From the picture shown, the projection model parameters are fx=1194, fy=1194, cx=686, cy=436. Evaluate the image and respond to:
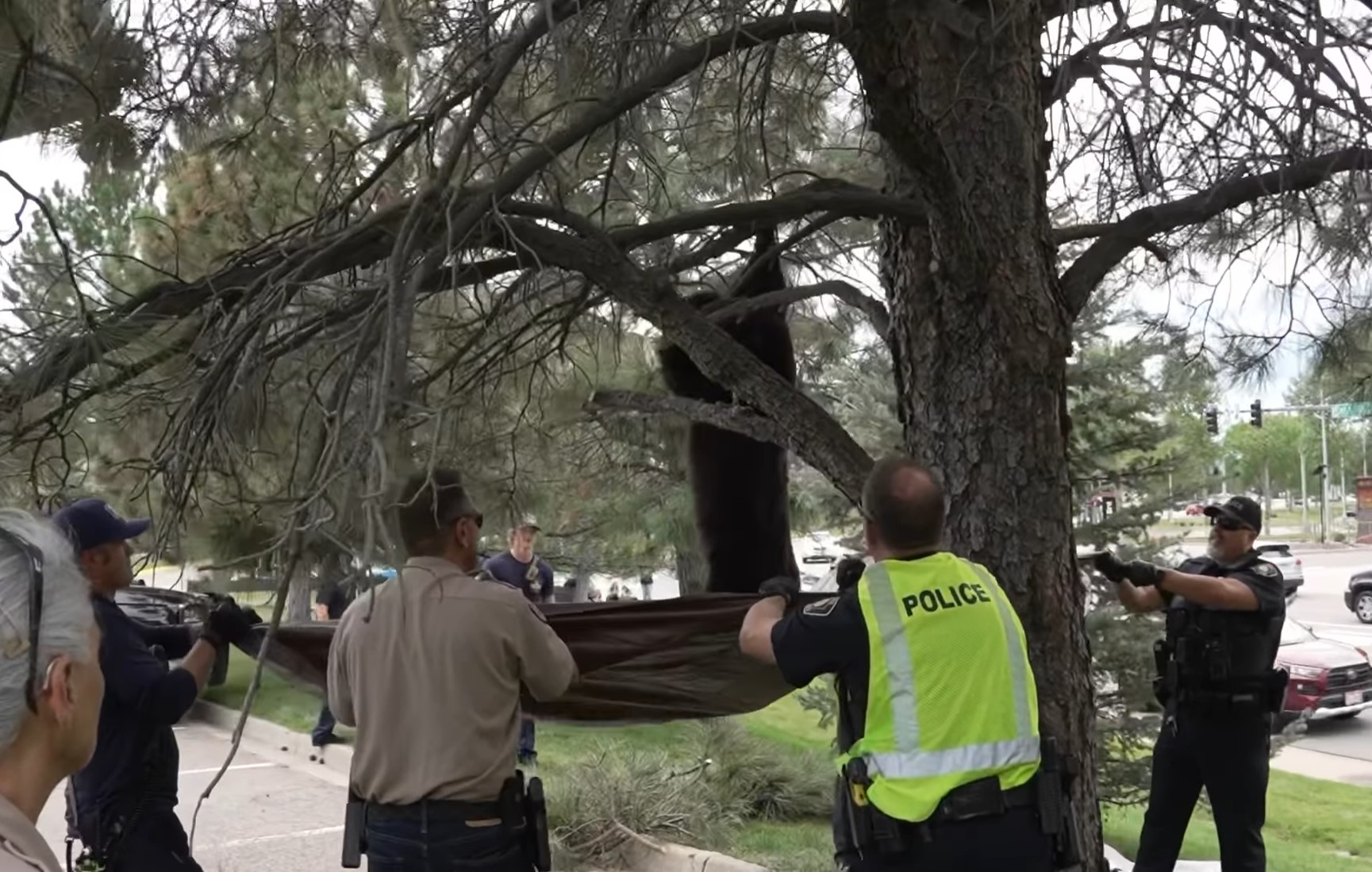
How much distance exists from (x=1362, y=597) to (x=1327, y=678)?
8509 millimetres

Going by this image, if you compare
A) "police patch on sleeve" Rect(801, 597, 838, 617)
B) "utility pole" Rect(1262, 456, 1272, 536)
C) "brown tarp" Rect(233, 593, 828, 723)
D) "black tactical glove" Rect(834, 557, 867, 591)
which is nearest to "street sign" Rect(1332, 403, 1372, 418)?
"brown tarp" Rect(233, 593, 828, 723)

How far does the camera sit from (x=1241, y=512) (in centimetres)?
433

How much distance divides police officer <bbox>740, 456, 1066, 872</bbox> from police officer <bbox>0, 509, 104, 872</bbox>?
58.9 inches

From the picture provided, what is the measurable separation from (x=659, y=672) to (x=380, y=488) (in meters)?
2.27

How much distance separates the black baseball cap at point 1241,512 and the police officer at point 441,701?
269 cm

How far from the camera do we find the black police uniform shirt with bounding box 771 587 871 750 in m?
2.40

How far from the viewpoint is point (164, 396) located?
114 inches

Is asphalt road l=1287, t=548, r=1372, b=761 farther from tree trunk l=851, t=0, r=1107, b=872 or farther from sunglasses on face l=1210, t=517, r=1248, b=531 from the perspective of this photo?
tree trunk l=851, t=0, r=1107, b=872

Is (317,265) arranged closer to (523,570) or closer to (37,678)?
(37,678)

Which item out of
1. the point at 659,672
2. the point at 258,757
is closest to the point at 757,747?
the point at 659,672

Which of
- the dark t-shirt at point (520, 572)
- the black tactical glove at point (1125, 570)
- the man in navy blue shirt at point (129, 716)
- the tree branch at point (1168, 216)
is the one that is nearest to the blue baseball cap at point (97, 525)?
the man in navy blue shirt at point (129, 716)

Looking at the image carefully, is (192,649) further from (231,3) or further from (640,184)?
(640,184)

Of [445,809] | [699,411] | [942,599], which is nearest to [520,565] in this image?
[699,411]

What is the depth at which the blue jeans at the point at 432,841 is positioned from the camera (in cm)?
282
